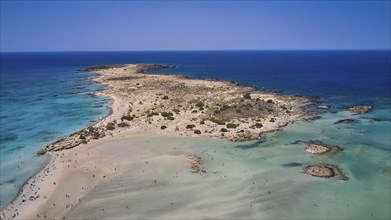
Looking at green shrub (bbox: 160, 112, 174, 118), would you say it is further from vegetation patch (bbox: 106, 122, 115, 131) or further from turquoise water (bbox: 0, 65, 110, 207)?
turquoise water (bbox: 0, 65, 110, 207)

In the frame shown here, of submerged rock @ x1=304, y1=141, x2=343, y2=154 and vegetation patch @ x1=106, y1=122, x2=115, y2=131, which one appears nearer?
submerged rock @ x1=304, y1=141, x2=343, y2=154

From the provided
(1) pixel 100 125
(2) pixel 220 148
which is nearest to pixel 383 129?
(2) pixel 220 148

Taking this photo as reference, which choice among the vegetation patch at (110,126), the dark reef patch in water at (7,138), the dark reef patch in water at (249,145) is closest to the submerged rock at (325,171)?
the dark reef patch in water at (249,145)

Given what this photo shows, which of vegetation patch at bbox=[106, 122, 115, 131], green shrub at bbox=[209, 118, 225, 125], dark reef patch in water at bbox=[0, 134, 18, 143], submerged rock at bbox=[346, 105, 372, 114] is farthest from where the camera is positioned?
submerged rock at bbox=[346, 105, 372, 114]

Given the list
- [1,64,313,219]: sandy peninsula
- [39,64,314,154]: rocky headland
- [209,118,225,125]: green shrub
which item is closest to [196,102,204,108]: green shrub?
[39,64,314,154]: rocky headland

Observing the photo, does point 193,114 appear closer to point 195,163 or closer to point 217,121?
point 217,121

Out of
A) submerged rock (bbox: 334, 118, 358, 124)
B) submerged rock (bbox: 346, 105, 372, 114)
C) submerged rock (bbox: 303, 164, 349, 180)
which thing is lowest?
submerged rock (bbox: 303, 164, 349, 180)

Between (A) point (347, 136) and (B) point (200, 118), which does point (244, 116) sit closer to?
(B) point (200, 118)
